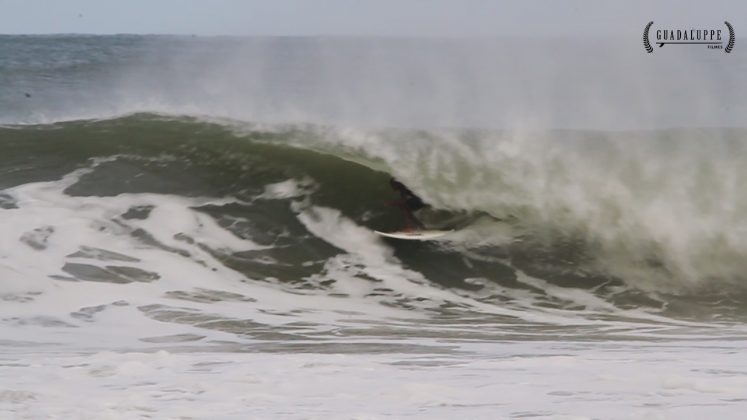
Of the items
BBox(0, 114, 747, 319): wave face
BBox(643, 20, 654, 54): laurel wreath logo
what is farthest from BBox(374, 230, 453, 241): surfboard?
BBox(643, 20, 654, 54): laurel wreath logo

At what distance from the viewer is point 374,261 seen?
12367 mm

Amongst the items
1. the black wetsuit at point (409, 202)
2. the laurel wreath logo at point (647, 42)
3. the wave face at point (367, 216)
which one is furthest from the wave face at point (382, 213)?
the laurel wreath logo at point (647, 42)

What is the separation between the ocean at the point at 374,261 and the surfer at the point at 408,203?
14 cm

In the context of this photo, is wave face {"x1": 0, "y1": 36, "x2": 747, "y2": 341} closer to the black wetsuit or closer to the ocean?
the ocean

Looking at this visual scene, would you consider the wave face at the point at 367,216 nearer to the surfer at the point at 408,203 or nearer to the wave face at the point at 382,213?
the wave face at the point at 382,213

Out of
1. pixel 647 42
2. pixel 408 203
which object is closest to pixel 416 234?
pixel 408 203

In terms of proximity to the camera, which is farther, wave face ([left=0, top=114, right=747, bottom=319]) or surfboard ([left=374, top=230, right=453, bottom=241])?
surfboard ([left=374, top=230, right=453, bottom=241])

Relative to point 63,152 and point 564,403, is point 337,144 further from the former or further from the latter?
point 564,403

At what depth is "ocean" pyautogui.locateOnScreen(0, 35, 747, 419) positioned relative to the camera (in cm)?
716

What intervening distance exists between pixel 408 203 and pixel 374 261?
5.99ft

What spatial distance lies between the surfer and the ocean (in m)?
0.14

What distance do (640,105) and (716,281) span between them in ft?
31.2

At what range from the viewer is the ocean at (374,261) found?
7.16 m

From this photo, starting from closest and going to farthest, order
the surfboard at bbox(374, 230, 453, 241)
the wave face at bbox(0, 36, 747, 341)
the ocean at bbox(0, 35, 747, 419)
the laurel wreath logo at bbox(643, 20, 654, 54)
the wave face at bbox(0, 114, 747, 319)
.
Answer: the ocean at bbox(0, 35, 747, 419) < the wave face at bbox(0, 36, 747, 341) < the wave face at bbox(0, 114, 747, 319) < the surfboard at bbox(374, 230, 453, 241) < the laurel wreath logo at bbox(643, 20, 654, 54)
